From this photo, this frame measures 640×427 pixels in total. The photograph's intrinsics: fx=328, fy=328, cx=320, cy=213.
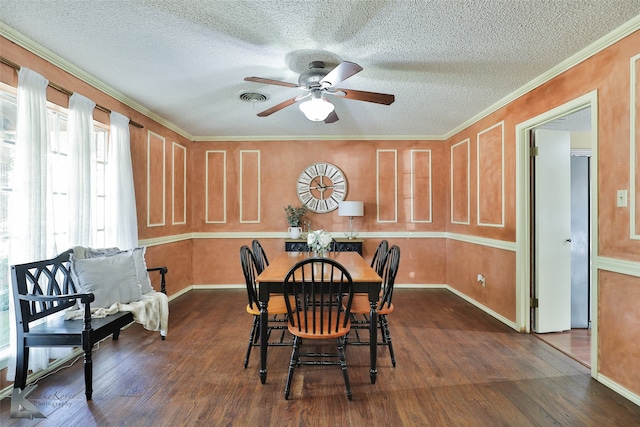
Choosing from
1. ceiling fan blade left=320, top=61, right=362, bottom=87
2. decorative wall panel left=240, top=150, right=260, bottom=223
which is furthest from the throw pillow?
decorative wall panel left=240, top=150, right=260, bottom=223

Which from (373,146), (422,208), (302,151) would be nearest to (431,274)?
(422,208)

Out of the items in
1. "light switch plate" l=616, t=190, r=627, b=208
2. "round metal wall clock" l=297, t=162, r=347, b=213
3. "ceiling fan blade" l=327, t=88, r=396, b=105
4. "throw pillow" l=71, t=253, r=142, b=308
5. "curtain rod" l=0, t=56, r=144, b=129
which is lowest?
"throw pillow" l=71, t=253, r=142, b=308

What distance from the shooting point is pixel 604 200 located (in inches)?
93.9

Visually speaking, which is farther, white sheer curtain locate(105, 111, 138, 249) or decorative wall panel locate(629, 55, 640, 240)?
white sheer curtain locate(105, 111, 138, 249)

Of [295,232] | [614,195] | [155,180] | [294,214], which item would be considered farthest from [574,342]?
[155,180]

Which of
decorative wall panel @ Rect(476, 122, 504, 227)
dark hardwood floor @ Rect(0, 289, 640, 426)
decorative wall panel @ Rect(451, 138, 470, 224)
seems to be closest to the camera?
dark hardwood floor @ Rect(0, 289, 640, 426)

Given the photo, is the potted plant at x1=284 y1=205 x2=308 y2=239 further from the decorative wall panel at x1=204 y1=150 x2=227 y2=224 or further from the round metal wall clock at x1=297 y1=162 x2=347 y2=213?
the decorative wall panel at x1=204 y1=150 x2=227 y2=224

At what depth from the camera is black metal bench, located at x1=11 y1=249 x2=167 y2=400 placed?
6.97 feet

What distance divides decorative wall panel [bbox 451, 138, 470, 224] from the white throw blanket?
12.8 feet

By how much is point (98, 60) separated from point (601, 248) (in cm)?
414

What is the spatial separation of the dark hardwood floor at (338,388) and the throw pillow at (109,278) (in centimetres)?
55

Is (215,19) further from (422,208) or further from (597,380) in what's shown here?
(422,208)

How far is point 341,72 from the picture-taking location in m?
2.24

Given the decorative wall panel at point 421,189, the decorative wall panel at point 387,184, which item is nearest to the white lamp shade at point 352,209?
the decorative wall panel at point 387,184
